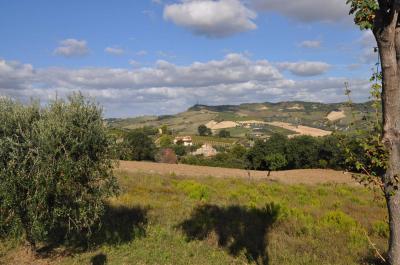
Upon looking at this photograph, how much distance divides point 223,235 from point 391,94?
9.92 meters

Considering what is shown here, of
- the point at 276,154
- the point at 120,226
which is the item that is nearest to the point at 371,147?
the point at 120,226

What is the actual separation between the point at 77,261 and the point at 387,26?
10.3 metres

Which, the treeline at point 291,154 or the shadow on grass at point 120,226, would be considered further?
the treeline at point 291,154

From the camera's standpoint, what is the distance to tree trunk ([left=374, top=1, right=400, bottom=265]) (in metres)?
5.02

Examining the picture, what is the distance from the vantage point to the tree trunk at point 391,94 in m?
5.02

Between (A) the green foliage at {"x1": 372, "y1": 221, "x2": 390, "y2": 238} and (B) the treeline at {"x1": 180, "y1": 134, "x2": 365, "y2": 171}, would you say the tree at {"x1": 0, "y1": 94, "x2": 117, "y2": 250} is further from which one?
(B) the treeline at {"x1": 180, "y1": 134, "x2": 365, "y2": 171}

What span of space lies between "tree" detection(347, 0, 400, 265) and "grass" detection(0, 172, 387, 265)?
6.12 meters

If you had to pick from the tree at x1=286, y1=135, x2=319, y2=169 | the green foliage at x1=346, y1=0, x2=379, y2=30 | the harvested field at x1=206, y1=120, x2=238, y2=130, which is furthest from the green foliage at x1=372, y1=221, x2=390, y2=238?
the harvested field at x1=206, y1=120, x2=238, y2=130

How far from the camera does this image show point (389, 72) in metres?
5.03

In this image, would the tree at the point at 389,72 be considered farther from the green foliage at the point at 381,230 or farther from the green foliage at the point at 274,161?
the green foliage at the point at 274,161

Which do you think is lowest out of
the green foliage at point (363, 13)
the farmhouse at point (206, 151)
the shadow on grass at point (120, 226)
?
the farmhouse at point (206, 151)

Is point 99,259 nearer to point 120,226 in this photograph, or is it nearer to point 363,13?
point 120,226

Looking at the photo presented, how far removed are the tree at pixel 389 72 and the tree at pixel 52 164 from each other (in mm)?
8165

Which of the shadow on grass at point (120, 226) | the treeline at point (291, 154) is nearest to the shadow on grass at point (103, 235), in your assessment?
the shadow on grass at point (120, 226)
